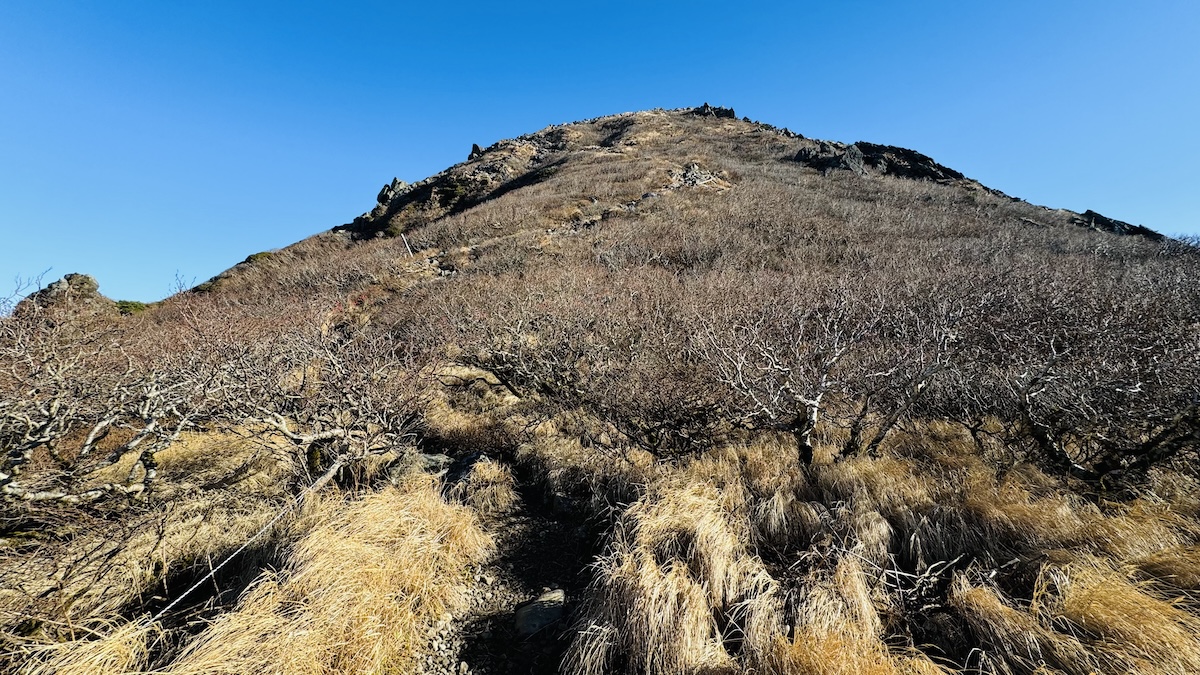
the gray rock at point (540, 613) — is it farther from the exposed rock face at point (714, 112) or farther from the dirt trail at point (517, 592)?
the exposed rock face at point (714, 112)

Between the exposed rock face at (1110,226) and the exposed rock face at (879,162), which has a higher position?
the exposed rock face at (879,162)

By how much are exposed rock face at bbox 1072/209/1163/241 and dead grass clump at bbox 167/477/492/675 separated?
40.5 metres

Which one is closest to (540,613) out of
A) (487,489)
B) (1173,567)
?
(487,489)

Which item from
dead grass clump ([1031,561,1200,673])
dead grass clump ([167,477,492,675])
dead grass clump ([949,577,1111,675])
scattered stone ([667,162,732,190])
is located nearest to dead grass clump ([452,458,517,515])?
dead grass clump ([167,477,492,675])

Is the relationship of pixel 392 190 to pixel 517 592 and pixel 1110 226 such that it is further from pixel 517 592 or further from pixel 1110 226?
pixel 1110 226

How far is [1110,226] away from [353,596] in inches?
1785

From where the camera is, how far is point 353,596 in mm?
4301

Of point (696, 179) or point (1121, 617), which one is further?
point (696, 179)

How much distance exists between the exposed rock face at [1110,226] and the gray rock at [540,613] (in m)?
39.6

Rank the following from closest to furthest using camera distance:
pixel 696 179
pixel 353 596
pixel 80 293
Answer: pixel 353 596, pixel 80 293, pixel 696 179

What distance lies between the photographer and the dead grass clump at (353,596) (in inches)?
140

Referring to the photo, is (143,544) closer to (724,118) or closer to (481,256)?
(481,256)

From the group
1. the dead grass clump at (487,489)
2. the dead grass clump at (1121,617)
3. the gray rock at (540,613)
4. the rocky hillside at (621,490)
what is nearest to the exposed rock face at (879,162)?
the rocky hillside at (621,490)

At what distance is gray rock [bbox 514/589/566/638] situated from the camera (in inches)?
183
